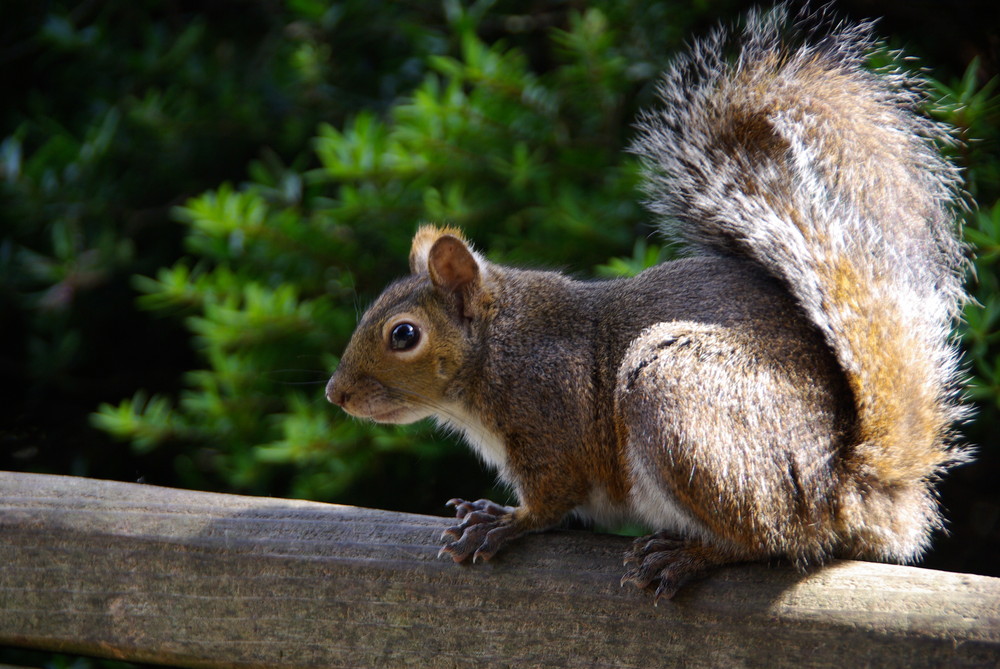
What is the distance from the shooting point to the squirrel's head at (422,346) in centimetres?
93

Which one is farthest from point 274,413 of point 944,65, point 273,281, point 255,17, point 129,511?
point 944,65

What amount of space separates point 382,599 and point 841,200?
51 centimetres

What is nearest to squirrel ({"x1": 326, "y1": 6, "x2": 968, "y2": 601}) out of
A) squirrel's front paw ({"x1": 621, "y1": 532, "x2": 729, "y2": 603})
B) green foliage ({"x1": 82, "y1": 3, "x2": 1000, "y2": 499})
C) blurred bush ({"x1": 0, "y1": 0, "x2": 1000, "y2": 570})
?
squirrel's front paw ({"x1": 621, "y1": 532, "x2": 729, "y2": 603})

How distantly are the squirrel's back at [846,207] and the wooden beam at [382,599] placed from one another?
0.11 metres

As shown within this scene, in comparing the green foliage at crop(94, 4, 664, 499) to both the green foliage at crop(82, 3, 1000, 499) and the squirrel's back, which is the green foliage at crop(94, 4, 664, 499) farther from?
the squirrel's back

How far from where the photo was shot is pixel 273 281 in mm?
1520

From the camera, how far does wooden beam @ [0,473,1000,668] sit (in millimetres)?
637

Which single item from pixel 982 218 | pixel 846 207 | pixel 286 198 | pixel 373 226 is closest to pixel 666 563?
pixel 846 207

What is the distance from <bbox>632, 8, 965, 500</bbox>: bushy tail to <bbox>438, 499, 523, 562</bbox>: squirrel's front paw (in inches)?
11.1

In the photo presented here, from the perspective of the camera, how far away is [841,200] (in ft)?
2.64

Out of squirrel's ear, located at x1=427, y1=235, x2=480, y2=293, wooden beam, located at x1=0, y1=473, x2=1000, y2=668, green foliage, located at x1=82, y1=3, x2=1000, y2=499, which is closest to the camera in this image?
wooden beam, located at x1=0, y1=473, x2=1000, y2=668

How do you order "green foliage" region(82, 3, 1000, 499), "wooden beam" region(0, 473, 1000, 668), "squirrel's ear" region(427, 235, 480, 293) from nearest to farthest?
"wooden beam" region(0, 473, 1000, 668) < "squirrel's ear" region(427, 235, 480, 293) < "green foliage" region(82, 3, 1000, 499)

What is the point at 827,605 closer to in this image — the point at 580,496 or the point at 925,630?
the point at 925,630

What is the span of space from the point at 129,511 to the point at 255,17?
1.47 m
